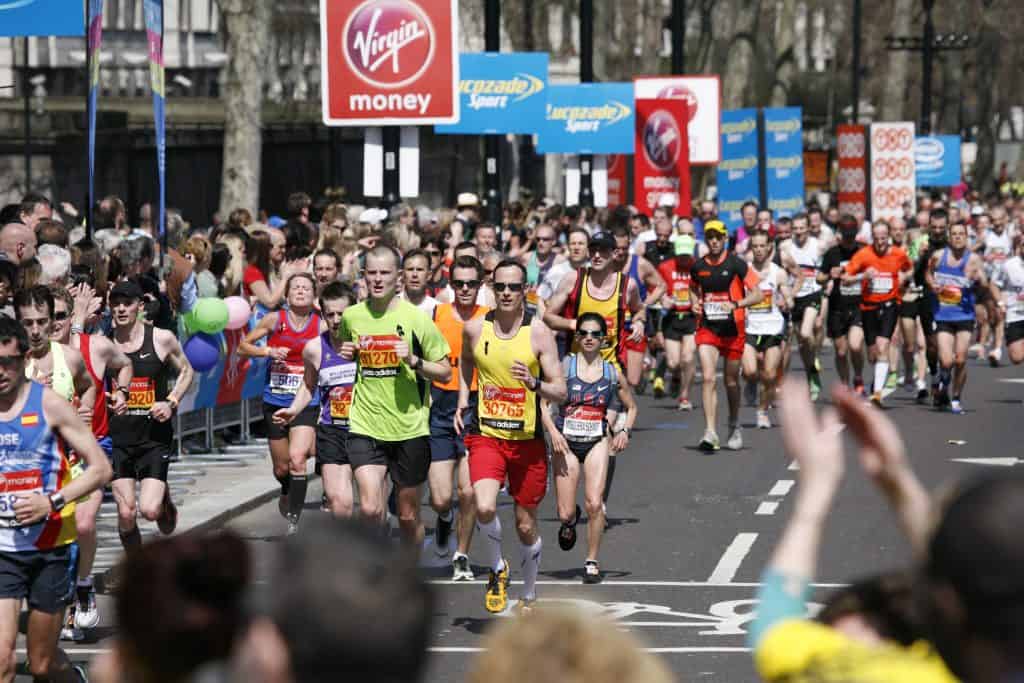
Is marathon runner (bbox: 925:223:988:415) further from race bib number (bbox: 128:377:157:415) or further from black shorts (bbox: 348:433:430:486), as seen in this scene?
race bib number (bbox: 128:377:157:415)

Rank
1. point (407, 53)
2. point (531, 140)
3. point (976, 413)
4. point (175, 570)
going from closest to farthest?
point (175, 570) < point (407, 53) < point (976, 413) < point (531, 140)

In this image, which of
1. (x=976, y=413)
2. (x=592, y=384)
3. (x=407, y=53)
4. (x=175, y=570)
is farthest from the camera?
(x=976, y=413)

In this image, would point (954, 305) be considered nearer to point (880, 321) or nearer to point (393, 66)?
point (880, 321)

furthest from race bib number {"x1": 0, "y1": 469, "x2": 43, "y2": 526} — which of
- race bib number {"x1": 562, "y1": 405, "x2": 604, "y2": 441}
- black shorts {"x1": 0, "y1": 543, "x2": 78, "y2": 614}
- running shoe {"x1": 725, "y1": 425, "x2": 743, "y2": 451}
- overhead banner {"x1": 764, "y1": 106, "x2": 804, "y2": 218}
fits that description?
overhead banner {"x1": 764, "y1": 106, "x2": 804, "y2": 218}

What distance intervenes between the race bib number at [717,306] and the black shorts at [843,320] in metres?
3.39

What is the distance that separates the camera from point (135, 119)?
1639 inches

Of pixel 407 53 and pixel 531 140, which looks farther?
pixel 531 140

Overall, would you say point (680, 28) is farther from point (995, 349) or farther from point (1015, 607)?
point (1015, 607)

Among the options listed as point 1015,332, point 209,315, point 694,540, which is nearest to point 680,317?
point 1015,332

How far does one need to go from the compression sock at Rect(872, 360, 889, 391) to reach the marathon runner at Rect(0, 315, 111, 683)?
14391 millimetres

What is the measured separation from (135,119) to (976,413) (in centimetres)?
2421

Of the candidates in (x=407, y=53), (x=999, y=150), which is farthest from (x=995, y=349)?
(x=999, y=150)

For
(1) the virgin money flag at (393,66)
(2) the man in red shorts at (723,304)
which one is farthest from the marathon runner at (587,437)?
(1) the virgin money flag at (393,66)

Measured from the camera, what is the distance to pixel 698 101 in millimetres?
36219
